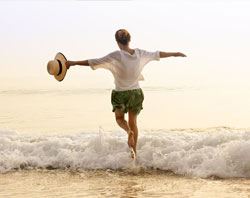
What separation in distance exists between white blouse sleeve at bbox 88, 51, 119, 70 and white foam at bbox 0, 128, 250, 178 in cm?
154

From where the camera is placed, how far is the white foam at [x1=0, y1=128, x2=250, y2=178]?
7.84 meters

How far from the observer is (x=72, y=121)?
1355 centimetres

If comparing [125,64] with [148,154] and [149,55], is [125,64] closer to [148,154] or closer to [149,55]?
[149,55]

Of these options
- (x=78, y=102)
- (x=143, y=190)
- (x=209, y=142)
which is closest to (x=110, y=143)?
(x=209, y=142)

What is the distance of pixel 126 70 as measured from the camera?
7812mm

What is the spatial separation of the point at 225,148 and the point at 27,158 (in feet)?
10.1

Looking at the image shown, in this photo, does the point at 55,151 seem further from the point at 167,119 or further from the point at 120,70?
the point at 167,119

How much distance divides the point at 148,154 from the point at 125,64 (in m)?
1.58

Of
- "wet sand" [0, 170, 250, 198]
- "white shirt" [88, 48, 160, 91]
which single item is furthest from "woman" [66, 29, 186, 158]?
"wet sand" [0, 170, 250, 198]

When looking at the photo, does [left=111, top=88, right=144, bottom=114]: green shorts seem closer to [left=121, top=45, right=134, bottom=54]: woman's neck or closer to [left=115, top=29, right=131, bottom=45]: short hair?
[left=121, top=45, right=134, bottom=54]: woman's neck

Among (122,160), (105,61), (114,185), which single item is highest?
(105,61)

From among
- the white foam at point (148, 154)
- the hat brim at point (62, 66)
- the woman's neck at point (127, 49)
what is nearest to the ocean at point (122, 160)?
the white foam at point (148, 154)

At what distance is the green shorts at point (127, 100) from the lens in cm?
795

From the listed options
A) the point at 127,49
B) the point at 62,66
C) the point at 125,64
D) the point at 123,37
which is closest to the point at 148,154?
the point at 125,64
